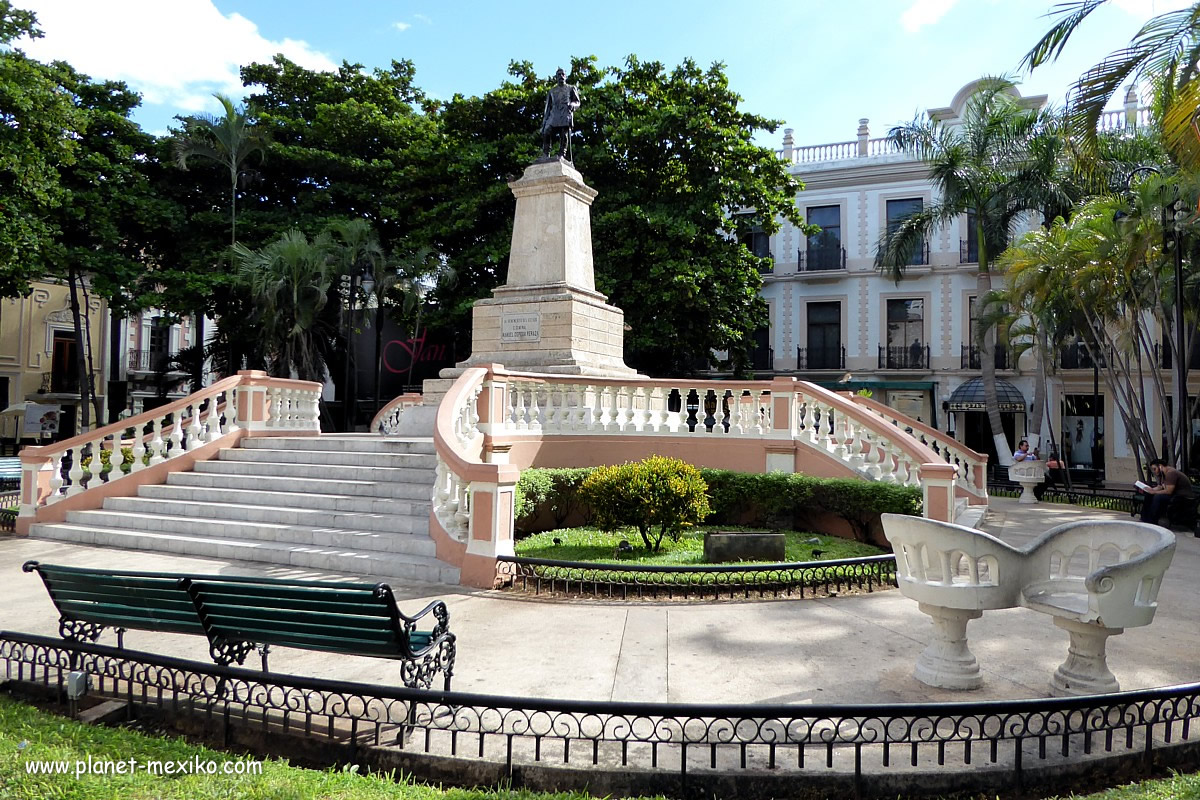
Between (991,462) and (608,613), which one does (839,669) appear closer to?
(608,613)

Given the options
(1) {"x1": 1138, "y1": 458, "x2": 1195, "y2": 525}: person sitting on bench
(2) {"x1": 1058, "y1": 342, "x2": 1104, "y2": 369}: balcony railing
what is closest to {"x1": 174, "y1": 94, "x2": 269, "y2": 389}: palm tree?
(1) {"x1": 1138, "y1": 458, "x2": 1195, "y2": 525}: person sitting on bench

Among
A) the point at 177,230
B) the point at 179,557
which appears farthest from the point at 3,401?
the point at 179,557

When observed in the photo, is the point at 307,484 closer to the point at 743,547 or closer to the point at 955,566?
the point at 743,547

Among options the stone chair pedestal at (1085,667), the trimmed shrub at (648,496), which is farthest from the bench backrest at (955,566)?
the trimmed shrub at (648,496)

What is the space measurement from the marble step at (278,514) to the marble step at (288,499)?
0.04m

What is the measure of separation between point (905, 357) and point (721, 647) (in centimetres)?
2658

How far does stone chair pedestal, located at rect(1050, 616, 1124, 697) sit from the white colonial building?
2487 cm

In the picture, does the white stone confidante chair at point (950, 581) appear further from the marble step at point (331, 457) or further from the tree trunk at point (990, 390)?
the tree trunk at point (990, 390)

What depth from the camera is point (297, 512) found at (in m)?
10.3

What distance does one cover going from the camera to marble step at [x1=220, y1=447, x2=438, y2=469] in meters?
11.1

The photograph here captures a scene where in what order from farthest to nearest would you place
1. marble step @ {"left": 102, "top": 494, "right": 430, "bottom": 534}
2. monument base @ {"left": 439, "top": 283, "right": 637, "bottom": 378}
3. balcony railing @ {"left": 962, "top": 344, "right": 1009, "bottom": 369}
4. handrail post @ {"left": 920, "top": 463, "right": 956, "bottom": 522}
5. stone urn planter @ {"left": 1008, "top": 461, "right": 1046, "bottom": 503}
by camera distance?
balcony railing @ {"left": 962, "top": 344, "right": 1009, "bottom": 369} < stone urn planter @ {"left": 1008, "top": 461, "right": 1046, "bottom": 503} < monument base @ {"left": 439, "top": 283, "right": 637, "bottom": 378} < handrail post @ {"left": 920, "top": 463, "right": 956, "bottom": 522} < marble step @ {"left": 102, "top": 494, "right": 430, "bottom": 534}

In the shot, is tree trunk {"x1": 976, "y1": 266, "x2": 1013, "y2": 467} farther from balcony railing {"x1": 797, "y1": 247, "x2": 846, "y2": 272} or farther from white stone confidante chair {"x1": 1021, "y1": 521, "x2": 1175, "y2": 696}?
white stone confidante chair {"x1": 1021, "y1": 521, "x2": 1175, "y2": 696}

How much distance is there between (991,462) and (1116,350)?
971cm

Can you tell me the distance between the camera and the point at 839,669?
561cm
